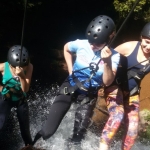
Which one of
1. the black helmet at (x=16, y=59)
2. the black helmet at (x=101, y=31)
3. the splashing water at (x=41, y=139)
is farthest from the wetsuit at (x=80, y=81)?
the splashing water at (x=41, y=139)

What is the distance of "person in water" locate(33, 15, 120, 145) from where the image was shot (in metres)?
3.30

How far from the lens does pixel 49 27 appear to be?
1066cm

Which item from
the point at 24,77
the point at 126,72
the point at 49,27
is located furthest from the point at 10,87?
the point at 49,27

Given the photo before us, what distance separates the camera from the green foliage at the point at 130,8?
30.4ft

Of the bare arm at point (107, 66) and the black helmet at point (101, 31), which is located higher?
the black helmet at point (101, 31)

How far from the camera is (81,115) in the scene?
402cm

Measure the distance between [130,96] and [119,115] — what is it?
0.33m

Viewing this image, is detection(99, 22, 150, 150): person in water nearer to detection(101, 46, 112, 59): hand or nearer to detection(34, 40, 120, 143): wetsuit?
detection(34, 40, 120, 143): wetsuit

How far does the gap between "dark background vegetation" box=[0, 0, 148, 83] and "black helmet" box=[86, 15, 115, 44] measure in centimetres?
402

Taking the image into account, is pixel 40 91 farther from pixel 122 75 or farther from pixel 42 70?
pixel 122 75

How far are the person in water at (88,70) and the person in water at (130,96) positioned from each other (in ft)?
0.67

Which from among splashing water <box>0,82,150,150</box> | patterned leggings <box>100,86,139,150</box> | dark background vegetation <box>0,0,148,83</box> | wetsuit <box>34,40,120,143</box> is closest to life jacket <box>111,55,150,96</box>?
patterned leggings <box>100,86,139,150</box>

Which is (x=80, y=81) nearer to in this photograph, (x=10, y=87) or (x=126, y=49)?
(x=126, y=49)

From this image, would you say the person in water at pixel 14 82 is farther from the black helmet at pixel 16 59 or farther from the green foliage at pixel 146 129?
the green foliage at pixel 146 129
